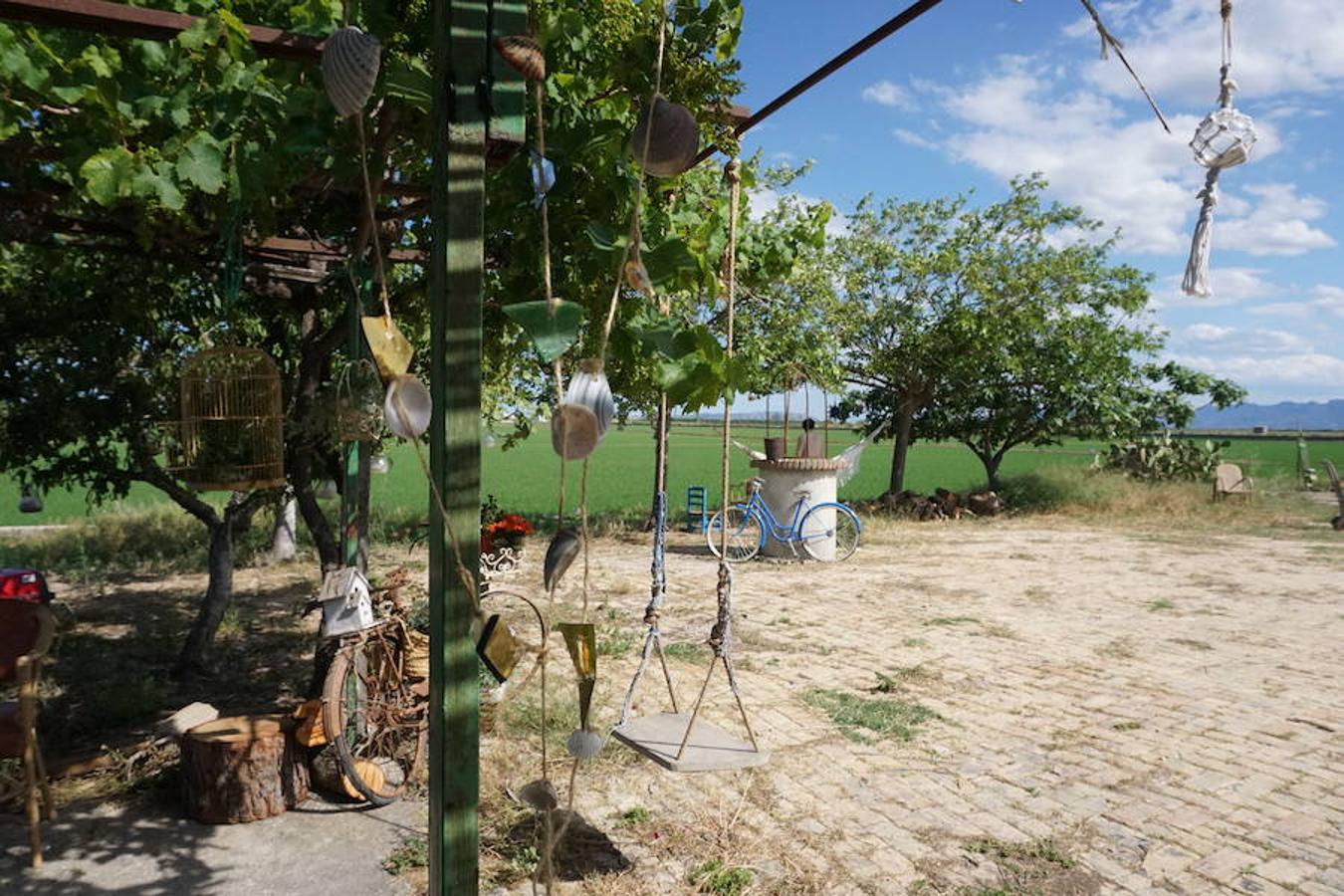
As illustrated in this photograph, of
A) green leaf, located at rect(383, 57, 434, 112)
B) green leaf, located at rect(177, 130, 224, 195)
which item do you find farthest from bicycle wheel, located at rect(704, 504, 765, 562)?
green leaf, located at rect(383, 57, 434, 112)

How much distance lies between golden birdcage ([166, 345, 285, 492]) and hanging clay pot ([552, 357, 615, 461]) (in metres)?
3.39

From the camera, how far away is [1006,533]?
14.4 metres

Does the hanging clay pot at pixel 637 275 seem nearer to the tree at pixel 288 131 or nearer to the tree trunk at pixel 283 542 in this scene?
the tree at pixel 288 131

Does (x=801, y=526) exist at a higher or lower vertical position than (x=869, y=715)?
higher

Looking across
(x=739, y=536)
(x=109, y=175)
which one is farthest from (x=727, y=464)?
(x=739, y=536)

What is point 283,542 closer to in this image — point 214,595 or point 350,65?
point 214,595

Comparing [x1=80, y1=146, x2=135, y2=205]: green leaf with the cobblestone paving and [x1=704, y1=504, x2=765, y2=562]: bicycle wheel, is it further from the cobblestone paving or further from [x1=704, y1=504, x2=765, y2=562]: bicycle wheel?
[x1=704, y1=504, x2=765, y2=562]: bicycle wheel

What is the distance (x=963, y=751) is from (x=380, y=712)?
3.22 metres

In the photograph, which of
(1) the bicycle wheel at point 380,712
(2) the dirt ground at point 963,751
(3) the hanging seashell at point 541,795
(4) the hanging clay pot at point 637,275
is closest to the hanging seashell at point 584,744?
(3) the hanging seashell at point 541,795

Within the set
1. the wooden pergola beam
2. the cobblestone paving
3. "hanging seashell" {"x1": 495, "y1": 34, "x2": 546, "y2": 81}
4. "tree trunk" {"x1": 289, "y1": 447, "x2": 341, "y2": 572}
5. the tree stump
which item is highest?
the wooden pergola beam

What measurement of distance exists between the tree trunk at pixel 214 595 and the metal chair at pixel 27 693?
74.1 inches

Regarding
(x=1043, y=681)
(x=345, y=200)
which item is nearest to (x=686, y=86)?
(x=345, y=200)

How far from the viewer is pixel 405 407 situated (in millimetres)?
1406

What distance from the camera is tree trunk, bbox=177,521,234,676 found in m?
5.86
